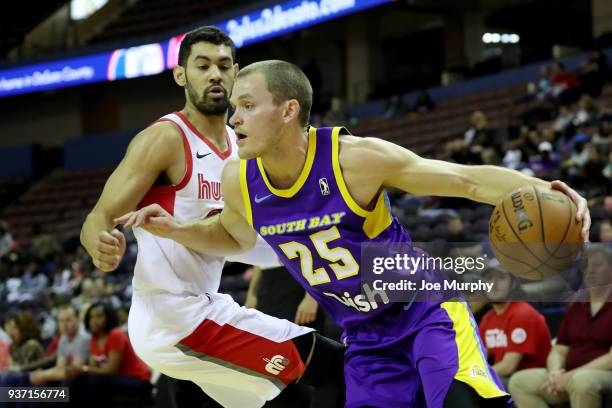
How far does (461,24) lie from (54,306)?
38.6 feet

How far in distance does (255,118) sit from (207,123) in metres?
0.71

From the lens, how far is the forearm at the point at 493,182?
2742mm

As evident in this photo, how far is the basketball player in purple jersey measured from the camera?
9.85ft

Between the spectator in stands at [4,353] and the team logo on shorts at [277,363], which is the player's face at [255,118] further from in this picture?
the spectator in stands at [4,353]

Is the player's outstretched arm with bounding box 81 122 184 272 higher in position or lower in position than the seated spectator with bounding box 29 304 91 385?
higher

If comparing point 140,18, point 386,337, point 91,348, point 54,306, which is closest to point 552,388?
point 386,337

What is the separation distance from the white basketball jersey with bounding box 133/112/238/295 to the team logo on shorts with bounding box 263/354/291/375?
0.42 m

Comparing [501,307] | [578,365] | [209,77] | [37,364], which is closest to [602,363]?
[578,365]

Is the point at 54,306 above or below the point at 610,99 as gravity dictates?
below

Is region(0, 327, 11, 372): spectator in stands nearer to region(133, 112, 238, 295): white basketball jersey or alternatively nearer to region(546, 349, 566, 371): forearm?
region(133, 112, 238, 295): white basketball jersey

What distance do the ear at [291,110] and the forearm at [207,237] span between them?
1.81ft

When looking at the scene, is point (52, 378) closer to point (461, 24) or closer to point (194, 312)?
point (194, 312)

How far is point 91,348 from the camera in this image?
24.5 feet

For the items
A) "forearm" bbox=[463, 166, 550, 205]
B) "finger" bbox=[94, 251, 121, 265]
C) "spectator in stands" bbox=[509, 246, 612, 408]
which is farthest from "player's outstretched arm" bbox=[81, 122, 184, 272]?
"spectator in stands" bbox=[509, 246, 612, 408]
